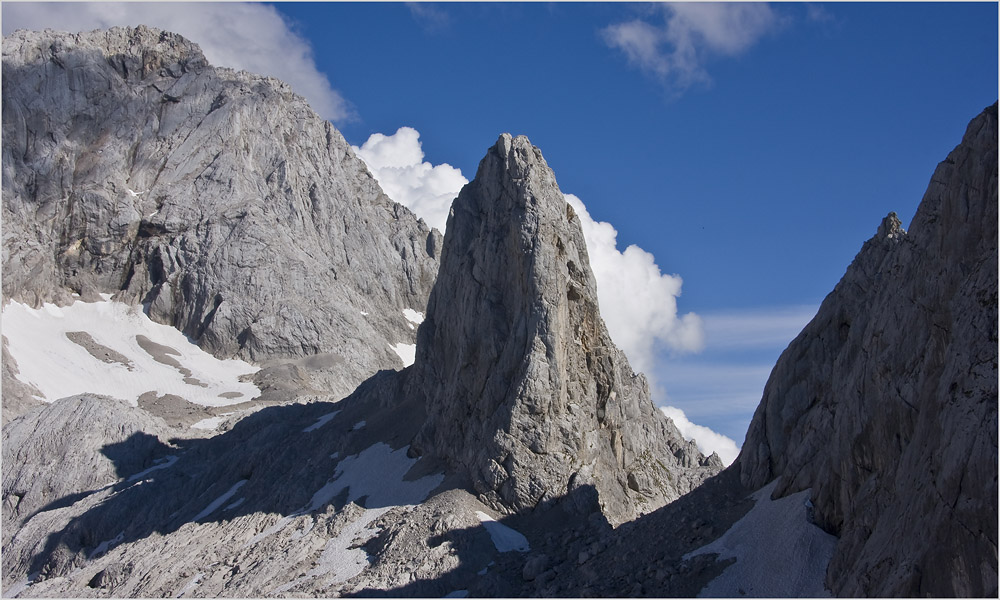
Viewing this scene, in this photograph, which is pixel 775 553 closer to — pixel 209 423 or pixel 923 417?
pixel 923 417

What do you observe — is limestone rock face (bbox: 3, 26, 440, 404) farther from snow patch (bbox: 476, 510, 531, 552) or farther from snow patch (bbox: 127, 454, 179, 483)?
snow patch (bbox: 476, 510, 531, 552)

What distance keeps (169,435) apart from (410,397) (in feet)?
91.1

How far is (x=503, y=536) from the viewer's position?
131 feet

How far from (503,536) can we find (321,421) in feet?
90.4

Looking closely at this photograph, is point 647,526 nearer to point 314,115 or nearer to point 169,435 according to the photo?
point 169,435

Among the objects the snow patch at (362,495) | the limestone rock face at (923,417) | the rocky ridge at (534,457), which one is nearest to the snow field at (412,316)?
A: the rocky ridge at (534,457)

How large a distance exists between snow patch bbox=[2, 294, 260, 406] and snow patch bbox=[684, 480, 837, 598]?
80.1 metres

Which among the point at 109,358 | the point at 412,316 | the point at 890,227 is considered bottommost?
the point at 890,227

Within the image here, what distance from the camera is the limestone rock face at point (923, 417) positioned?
19641 millimetres

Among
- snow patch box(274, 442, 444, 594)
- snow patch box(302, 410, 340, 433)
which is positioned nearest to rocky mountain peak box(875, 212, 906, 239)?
snow patch box(274, 442, 444, 594)

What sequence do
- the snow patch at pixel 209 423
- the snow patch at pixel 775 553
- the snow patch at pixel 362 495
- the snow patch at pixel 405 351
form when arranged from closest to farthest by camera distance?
the snow patch at pixel 775 553 < the snow patch at pixel 362 495 < the snow patch at pixel 209 423 < the snow patch at pixel 405 351

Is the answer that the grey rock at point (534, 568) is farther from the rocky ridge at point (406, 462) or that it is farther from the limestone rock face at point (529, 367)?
the limestone rock face at point (529, 367)

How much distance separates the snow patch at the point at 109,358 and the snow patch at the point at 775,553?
80.1 m

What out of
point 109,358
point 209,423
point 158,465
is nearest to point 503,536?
point 158,465
